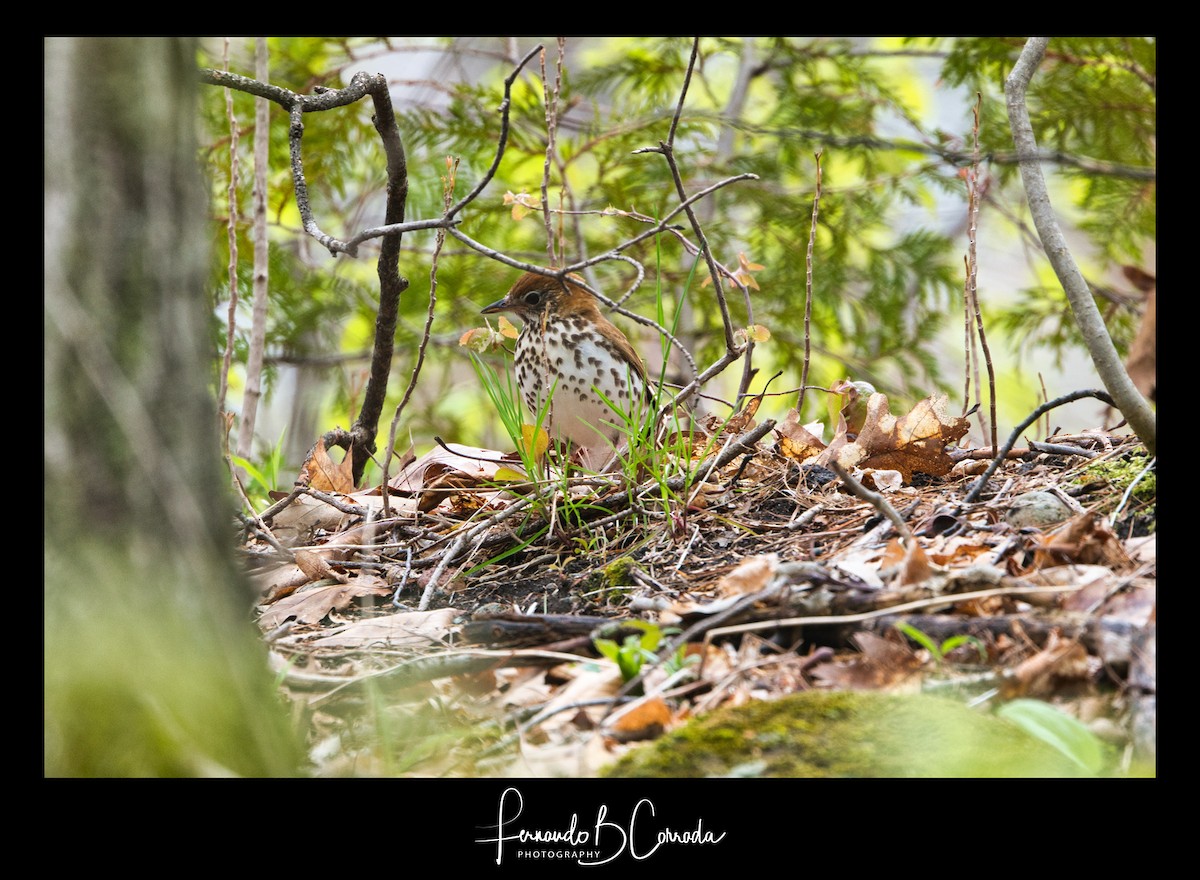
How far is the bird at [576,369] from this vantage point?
361cm

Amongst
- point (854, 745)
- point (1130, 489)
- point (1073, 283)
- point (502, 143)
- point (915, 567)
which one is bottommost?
point (854, 745)

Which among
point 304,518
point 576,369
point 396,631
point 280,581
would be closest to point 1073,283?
point 396,631

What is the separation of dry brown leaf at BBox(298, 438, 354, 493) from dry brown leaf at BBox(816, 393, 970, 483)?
1.58 meters

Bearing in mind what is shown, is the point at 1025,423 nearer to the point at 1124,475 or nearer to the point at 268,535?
the point at 1124,475

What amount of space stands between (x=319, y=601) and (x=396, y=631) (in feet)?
1.16

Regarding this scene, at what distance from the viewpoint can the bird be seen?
11.8ft

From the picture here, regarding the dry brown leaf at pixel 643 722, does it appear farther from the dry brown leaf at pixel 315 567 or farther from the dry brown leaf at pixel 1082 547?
the dry brown leaf at pixel 315 567

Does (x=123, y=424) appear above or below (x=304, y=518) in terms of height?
above

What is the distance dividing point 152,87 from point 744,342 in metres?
1.85

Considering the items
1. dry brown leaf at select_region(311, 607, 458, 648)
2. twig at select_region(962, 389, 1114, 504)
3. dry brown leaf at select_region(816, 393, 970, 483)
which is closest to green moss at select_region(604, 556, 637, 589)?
dry brown leaf at select_region(311, 607, 458, 648)

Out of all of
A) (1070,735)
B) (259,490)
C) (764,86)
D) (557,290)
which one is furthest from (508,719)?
(764,86)

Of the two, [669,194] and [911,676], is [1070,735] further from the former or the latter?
[669,194]

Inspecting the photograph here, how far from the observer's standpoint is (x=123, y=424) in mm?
1429
